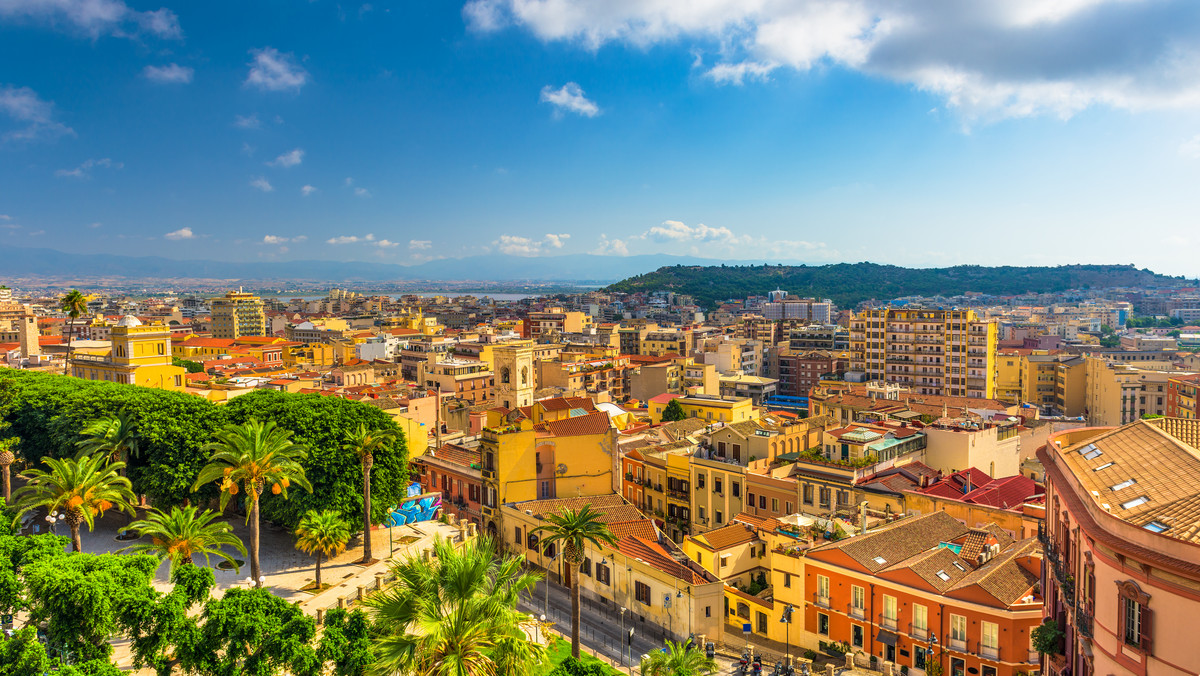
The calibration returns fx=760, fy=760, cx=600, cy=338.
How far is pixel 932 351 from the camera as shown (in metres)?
104

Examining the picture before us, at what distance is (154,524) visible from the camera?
2958 cm

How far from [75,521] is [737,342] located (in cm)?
10205

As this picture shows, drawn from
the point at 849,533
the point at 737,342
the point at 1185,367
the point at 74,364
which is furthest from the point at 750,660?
the point at 1185,367

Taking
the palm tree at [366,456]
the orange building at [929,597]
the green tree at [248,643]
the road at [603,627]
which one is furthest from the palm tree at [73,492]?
the orange building at [929,597]

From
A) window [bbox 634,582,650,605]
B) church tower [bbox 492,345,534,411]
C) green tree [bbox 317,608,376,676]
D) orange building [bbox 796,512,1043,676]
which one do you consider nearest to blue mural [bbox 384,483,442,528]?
window [bbox 634,582,650,605]

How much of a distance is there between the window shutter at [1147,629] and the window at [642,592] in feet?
74.0

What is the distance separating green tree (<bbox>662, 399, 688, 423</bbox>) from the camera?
2810 inches

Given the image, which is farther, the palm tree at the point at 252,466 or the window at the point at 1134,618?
the palm tree at the point at 252,466

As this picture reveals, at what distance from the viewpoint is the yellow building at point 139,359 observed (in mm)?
58281

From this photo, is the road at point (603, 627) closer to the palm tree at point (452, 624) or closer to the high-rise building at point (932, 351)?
the palm tree at point (452, 624)

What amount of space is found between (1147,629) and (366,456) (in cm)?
3104

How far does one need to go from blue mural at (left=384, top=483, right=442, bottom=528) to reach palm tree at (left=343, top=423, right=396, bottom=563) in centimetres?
612

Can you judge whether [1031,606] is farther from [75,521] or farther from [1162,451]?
[75,521]

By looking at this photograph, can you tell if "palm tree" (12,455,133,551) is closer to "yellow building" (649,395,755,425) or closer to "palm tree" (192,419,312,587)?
"palm tree" (192,419,312,587)
